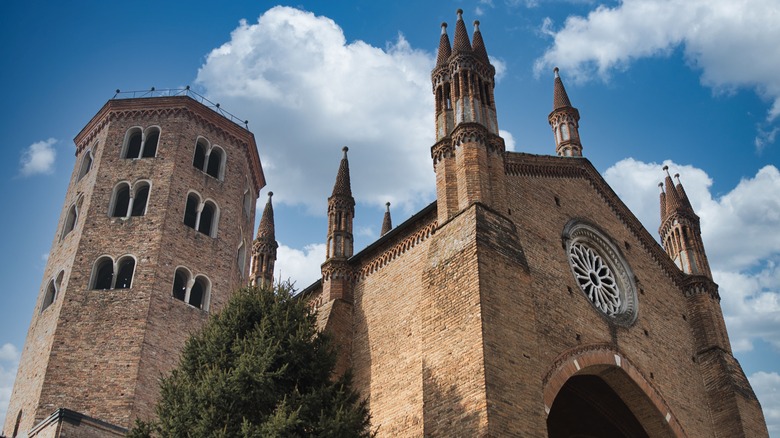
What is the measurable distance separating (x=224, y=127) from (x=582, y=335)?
59.4 ft

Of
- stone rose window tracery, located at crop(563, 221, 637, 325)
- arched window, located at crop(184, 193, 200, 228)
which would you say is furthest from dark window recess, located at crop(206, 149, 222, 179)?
stone rose window tracery, located at crop(563, 221, 637, 325)

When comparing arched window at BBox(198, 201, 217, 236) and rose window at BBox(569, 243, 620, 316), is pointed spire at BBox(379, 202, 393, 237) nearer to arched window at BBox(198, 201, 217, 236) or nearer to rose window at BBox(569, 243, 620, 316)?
arched window at BBox(198, 201, 217, 236)

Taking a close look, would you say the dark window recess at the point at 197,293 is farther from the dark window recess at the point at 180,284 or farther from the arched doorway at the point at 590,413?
the arched doorway at the point at 590,413

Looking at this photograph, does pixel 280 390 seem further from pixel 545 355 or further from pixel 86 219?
pixel 86 219

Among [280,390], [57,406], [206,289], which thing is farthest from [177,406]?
[206,289]

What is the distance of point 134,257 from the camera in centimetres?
2553

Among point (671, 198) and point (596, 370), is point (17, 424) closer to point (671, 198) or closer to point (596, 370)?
point (596, 370)

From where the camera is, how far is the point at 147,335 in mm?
23875

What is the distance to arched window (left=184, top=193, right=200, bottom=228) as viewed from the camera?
27.8m

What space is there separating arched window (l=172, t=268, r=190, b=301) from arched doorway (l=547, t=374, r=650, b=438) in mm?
12749

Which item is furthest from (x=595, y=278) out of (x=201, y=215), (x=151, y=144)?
(x=151, y=144)

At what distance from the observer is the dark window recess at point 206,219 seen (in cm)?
2805

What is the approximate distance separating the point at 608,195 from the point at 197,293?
13914 millimetres

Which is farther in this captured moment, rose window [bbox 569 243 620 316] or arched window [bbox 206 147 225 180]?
arched window [bbox 206 147 225 180]
